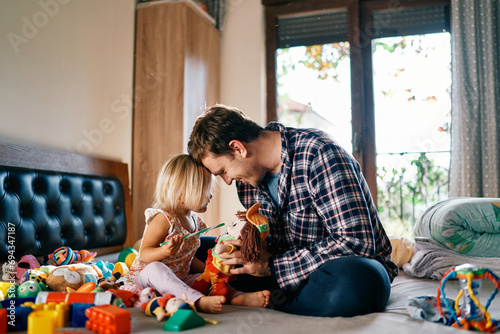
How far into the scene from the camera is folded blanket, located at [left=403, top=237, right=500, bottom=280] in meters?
1.76

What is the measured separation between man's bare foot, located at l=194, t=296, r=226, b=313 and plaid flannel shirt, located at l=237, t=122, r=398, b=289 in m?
0.21

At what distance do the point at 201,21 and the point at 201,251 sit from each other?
1.81 m

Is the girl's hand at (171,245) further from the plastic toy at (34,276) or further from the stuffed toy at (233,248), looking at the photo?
the plastic toy at (34,276)

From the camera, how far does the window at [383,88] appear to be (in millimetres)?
2980

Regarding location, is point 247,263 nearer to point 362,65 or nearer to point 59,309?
point 59,309

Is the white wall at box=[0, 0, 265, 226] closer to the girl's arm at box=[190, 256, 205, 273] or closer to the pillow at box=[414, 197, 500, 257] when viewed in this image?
the girl's arm at box=[190, 256, 205, 273]

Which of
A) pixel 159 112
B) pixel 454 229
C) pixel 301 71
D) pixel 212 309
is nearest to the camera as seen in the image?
pixel 212 309

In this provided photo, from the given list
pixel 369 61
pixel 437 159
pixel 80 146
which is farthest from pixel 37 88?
pixel 437 159

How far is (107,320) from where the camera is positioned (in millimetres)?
945

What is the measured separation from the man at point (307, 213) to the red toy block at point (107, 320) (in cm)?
37

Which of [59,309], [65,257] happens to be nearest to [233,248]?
[59,309]

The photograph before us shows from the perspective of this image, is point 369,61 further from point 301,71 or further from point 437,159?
point 437,159

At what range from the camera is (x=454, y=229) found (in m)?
1.85

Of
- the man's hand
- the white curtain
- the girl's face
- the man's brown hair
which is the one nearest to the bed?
the man's hand
